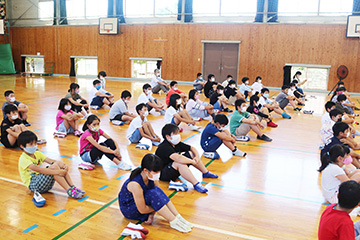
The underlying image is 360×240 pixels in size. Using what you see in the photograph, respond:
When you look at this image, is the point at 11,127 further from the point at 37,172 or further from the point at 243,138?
the point at 243,138

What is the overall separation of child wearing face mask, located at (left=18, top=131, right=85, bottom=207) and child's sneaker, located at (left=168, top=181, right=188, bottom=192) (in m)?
1.24

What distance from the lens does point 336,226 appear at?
2783 millimetres

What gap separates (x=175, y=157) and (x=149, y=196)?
3.73 feet

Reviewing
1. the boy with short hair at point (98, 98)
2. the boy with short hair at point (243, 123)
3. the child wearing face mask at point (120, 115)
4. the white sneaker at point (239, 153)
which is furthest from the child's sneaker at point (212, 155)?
the boy with short hair at point (98, 98)

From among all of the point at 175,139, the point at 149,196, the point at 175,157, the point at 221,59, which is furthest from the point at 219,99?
the point at 221,59

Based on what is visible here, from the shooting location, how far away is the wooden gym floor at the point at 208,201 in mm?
3662

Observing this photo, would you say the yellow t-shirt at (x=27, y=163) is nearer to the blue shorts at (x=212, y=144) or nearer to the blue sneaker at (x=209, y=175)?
the blue sneaker at (x=209, y=175)

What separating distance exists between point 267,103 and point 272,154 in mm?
4540

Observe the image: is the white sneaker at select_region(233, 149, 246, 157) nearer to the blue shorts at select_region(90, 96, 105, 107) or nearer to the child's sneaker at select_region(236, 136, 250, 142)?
the child's sneaker at select_region(236, 136, 250, 142)

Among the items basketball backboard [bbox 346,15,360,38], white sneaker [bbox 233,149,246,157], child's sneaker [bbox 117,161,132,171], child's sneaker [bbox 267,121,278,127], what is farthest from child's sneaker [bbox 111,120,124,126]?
basketball backboard [bbox 346,15,360,38]

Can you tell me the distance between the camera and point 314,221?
3.99 meters

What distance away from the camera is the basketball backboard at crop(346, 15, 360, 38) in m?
16.7

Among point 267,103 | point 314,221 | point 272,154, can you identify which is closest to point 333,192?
point 314,221

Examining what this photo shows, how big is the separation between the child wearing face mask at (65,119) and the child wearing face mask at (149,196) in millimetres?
4336
